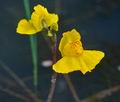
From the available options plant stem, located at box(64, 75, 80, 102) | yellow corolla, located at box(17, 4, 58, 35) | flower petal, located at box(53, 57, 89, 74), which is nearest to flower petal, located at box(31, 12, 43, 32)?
yellow corolla, located at box(17, 4, 58, 35)

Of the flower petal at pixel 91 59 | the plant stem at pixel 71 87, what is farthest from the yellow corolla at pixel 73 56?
the plant stem at pixel 71 87

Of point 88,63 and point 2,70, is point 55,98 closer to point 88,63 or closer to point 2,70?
point 2,70

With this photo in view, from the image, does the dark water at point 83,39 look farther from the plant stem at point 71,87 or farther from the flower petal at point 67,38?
the flower petal at point 67,38

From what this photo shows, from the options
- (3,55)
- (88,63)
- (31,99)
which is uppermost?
(88,63)

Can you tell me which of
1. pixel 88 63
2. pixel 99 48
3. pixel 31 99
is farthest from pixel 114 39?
pixel 88 63

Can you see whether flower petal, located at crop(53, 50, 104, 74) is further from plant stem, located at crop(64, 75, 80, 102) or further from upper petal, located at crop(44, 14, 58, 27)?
plant stem, located at crop(64, 75, 80, 102)

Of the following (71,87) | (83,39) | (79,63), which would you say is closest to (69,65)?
(79,63)

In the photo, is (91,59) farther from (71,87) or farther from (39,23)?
(71,87)
